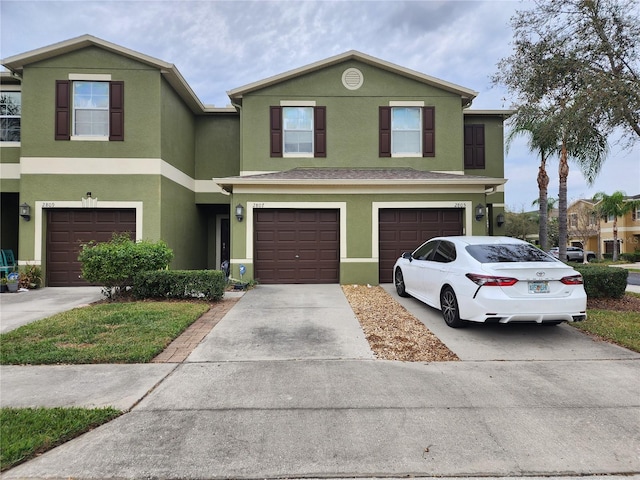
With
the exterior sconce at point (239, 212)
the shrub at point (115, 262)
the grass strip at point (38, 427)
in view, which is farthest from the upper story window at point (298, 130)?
the grass strip at point (38, 427)

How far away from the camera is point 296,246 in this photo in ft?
36.9

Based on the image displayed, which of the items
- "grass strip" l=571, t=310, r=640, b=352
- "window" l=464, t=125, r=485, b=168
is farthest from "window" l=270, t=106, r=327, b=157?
"grass strip" l=571, t=310, r=640, b=352

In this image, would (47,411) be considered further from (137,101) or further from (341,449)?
(137,101)

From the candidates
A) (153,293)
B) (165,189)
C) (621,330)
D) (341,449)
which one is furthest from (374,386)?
(165,189)

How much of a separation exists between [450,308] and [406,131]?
326 inches

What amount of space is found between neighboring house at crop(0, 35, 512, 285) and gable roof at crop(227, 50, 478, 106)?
5cm

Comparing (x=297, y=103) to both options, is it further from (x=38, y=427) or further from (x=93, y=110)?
(x=38, y=427)

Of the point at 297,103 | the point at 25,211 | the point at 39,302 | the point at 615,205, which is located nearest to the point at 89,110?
the point at 25,211

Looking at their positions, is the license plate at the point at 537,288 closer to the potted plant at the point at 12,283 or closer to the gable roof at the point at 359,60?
the gable roof at the point at 359,60

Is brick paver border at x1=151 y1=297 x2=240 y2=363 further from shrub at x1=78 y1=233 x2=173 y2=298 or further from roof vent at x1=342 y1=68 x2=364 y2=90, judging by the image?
roof vent at x1=342 y1=68 x2=364 y2=90

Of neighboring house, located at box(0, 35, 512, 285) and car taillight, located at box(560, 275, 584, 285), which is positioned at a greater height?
neighboring house, located at box(0, 35, 512, 285)

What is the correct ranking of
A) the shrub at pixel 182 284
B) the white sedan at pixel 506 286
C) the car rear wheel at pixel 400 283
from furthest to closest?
1. the car rear wheel at pixel 400 283
2. the shrub at pixel 182 284
3. the white sedan at pixel 506 286

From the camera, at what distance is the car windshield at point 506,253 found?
5.82m

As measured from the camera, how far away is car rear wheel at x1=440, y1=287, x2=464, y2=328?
19.6 feet
